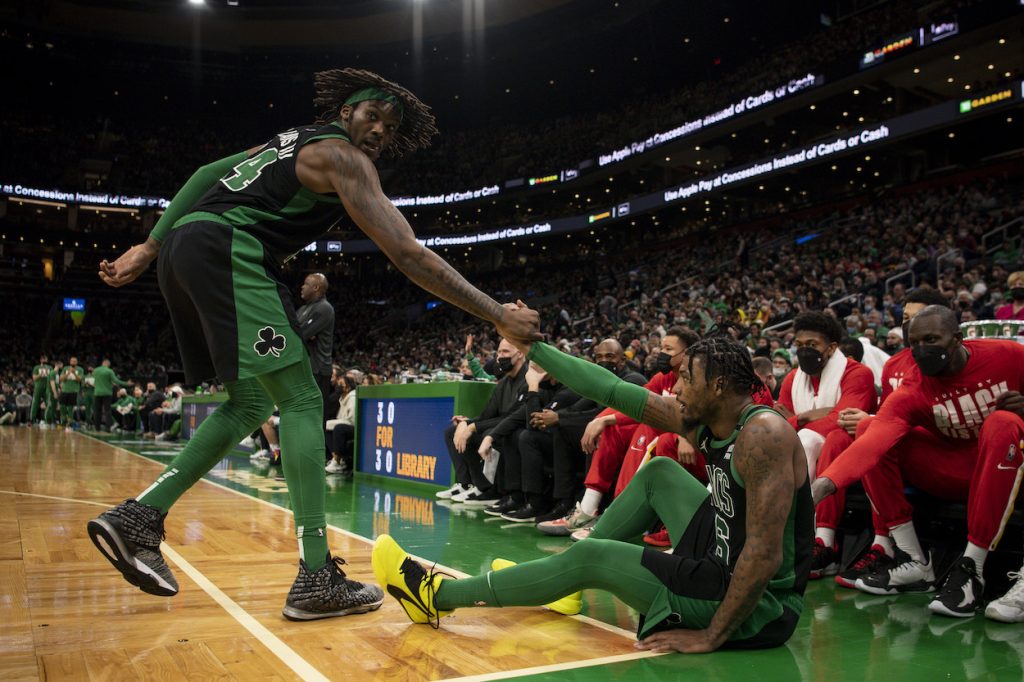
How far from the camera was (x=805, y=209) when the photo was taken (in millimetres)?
25141

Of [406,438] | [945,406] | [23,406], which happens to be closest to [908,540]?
[945,406]

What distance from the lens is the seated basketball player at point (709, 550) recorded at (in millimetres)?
2242

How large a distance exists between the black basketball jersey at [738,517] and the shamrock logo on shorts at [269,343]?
1.46 meters

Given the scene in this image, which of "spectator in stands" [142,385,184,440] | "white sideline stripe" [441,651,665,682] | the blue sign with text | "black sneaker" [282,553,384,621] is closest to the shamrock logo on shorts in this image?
"black sneaker" [282,553,384,621]

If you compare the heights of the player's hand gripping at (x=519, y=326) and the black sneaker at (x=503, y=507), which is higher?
the player's hand gripping at (x=519, y=326)

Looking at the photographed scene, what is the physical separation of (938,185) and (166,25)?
32.9 meters

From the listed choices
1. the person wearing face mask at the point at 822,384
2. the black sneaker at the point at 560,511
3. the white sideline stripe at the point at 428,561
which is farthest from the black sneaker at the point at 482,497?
the person wearing face mask at the point at 822,384

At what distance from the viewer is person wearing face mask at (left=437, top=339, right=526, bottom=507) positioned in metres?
6.23

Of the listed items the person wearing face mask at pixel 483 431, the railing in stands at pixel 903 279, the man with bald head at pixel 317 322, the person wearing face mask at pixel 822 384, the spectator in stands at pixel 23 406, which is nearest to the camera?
the person wearing face mask at pixel 822 384

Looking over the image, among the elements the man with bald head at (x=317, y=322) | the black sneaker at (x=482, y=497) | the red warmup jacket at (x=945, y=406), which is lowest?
the black sneaker at (x=482, y=497)

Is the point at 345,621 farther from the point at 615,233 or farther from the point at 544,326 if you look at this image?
the point at 615,233

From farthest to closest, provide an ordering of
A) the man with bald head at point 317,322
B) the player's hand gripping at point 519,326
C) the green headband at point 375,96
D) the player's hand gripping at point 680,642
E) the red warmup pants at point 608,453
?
the man with bald head at point 317,322, the red warmup pants at point 608,453, the green headband at point 375,96, the player's hand gripping at point 519,326, the player's hand gripping at point 680,642

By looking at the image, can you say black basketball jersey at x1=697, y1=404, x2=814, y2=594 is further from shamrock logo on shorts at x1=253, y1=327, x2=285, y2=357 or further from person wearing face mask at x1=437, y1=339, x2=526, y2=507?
person wearing face mask at x1=437, y1=339, x2=526, y2=507

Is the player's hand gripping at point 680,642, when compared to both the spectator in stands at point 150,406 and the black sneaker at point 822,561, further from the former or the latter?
the spectator in stands at point 150,406
